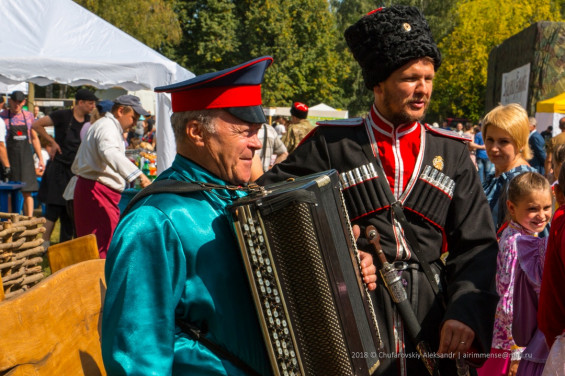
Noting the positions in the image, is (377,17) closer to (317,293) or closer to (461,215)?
(461,215)

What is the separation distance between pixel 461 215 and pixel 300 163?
0.68m

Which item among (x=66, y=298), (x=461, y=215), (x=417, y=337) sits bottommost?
(x=417, y=337)

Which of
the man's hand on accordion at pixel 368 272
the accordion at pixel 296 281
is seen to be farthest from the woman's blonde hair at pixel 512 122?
the accordion at pixel 296 281

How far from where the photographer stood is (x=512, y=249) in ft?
13.1

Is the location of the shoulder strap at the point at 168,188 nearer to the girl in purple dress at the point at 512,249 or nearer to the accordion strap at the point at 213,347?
the accordion strap at the point at 213,347

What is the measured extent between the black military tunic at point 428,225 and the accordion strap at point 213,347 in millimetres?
781

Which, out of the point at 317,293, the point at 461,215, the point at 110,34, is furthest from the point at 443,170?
the point at 110,34

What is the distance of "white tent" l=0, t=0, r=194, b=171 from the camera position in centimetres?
707

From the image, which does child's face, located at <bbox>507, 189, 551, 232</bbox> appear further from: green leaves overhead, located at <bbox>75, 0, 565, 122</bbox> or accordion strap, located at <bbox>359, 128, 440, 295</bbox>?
green leaves overhead, located at <bbox>75, 0, 565, 122</bbox>

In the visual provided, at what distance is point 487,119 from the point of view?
4.55 meters

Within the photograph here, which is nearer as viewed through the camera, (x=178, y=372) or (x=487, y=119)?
(x=178, y=372)

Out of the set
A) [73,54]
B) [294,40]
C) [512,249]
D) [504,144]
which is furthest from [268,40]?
[512,249]

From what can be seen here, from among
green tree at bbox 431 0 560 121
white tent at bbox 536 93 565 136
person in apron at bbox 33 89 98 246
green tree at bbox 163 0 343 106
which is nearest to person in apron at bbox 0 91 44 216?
person in apron at bbox 33 89 98 246

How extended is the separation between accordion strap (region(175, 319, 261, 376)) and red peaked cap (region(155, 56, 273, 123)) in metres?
0.62
